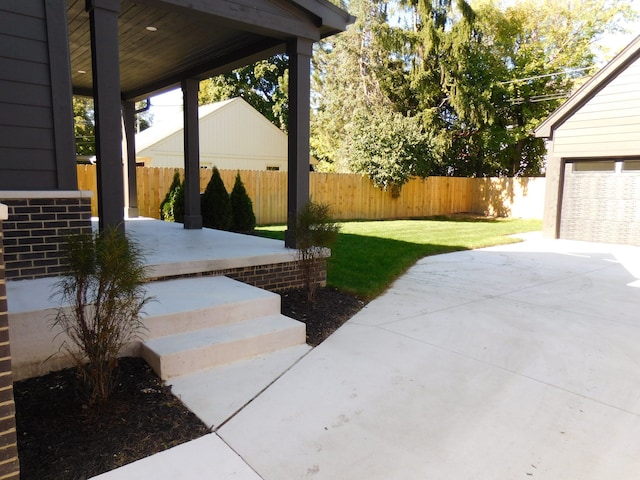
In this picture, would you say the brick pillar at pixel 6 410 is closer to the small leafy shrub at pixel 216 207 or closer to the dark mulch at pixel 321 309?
the dark mulch at pixel 321 309

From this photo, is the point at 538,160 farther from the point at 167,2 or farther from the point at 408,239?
the point at 167,2

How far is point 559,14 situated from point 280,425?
24.5 m

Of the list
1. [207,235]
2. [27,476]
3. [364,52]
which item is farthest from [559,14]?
[27,476]

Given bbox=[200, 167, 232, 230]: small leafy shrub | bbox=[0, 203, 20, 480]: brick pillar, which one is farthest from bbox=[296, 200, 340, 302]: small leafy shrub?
bbox=[200, 167, 232, 230]: small leafy shrub

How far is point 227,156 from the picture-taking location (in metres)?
20.5

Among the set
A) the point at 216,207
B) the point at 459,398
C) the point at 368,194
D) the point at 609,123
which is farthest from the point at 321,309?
the point at 368,194

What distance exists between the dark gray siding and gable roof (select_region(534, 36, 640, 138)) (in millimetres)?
10523

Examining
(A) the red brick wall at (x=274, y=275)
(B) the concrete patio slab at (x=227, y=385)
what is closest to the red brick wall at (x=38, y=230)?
(A) the red brick wall at (x=274, y=275)

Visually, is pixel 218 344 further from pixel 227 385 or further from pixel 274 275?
pixel 274 275

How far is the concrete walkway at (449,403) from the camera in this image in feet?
7.43

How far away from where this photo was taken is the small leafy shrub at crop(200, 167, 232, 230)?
8.98 metres

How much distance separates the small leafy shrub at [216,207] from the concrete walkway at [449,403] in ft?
15.7

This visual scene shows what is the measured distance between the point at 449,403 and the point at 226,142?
19.0 meters

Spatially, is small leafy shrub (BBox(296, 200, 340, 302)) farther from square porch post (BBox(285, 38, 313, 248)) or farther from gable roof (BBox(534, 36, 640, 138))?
gable roof (BBox(534, 36, 640, 138))
